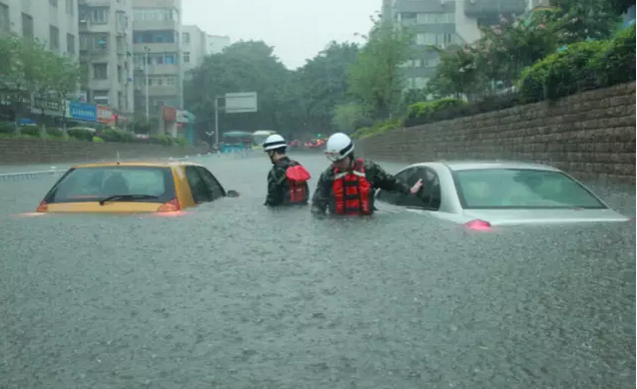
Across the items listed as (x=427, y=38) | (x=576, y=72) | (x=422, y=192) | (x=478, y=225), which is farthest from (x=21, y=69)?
(x=478, y=225)

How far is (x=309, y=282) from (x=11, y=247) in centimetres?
302

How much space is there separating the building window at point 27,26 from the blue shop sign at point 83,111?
26.6 feet

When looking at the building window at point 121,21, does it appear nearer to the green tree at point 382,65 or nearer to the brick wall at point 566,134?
the green tree at point 382,65

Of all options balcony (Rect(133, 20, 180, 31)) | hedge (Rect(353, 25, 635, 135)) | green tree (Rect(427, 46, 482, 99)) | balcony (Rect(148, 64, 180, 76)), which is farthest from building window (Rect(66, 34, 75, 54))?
hedge (Rect(353, 25, 635, 135))

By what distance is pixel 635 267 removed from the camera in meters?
6.35

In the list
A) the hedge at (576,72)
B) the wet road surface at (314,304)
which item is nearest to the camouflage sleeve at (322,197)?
the wet road surface at (314,304)

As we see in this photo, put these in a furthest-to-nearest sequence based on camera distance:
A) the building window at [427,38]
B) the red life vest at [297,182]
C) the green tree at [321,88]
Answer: the green tree at [321,88] → the building window at [427,38] → the red life vest at [297,182]

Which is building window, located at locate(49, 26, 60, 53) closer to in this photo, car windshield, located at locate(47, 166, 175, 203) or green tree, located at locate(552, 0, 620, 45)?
green tree, located at locate(552, 0, 620, 45)

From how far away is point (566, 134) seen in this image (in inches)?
661

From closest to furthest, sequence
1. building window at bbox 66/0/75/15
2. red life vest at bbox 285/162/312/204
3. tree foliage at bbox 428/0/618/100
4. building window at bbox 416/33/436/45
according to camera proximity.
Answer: red life vest at bbox 285/162/312/204
tree foliage at bbox 428/0/618/100
building window at bbox 66/0/75/15
building window at bbox 416/33/436/45

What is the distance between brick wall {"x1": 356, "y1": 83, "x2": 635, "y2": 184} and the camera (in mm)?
13844

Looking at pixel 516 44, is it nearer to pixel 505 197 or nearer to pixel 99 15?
pixel 505 197

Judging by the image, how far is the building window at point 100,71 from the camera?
63.3 m

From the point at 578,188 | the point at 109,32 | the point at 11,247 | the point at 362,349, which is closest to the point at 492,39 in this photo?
the point at 578,188
